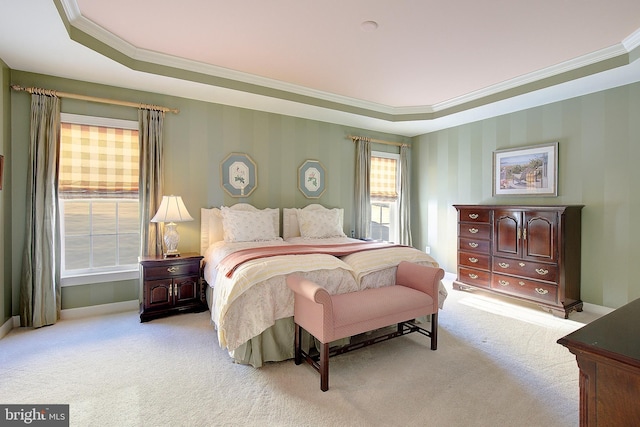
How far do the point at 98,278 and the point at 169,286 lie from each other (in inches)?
34.0

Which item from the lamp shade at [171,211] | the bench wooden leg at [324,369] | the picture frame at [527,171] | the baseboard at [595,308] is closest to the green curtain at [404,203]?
the picture frame at [527,171]

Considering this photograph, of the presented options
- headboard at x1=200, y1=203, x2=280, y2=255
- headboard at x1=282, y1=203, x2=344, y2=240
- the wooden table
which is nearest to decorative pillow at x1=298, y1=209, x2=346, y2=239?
headboard at x1=282, y1=203, x2=344, y2=240

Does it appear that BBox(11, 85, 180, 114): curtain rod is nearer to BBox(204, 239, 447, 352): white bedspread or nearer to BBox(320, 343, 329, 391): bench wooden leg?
BBox(204, 239, 447, 352): white bedspread

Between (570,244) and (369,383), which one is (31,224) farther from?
(570,244)

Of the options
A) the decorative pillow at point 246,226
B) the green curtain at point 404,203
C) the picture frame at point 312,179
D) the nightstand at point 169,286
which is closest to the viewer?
the nightstand at point 169,286

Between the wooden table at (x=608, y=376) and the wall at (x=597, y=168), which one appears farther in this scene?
the wall at (x=597, y=168)

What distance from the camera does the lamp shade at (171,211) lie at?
349 cm

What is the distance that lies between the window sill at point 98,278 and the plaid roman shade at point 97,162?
901 mm

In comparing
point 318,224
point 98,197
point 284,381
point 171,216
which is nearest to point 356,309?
point 284,381

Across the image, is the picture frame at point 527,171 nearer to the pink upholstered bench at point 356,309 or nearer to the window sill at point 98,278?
the pink upholstered bench at point 356,309

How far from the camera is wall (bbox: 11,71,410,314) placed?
126 inches

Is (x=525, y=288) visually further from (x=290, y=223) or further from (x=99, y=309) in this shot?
(x=99, y=309)

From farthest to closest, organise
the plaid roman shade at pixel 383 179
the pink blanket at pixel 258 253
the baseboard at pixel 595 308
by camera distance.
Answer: the plaid roman shade at pixel 383 179 → the baseboard at pixel 595 308 → the pink blanket at pixel 258 253

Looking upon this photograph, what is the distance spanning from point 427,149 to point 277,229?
3280 millimetres
